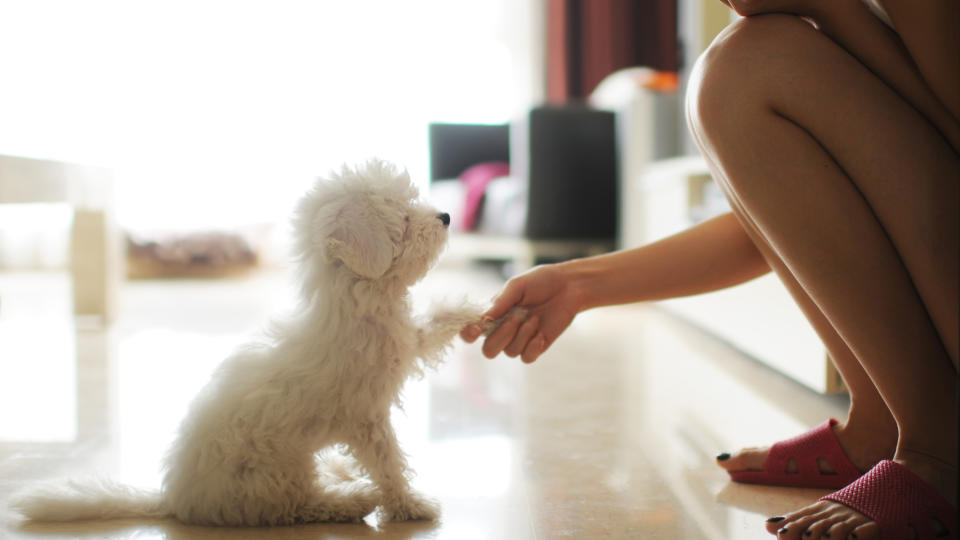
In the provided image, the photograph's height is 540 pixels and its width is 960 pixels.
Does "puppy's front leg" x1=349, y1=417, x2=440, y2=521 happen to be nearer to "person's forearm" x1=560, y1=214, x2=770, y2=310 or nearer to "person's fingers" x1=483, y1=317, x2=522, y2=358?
"person's fingers" x1=483, y1=317, x2=522, y2=358

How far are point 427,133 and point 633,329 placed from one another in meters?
3.37

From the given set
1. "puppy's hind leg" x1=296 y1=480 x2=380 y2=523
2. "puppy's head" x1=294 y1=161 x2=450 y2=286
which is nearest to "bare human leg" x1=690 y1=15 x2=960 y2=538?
"puppy's head" x1=294 y1=161 x2=450 y2=286

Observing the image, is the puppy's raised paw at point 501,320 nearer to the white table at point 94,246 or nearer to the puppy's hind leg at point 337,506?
the puppy's hind leg at point 337,506

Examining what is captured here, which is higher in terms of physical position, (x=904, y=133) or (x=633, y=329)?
(x=904, y=133)

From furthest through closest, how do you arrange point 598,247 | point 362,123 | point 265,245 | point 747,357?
point 362,123 < point 265,245 < point 598,247 < point 747,357

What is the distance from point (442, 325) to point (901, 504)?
22.9 inches

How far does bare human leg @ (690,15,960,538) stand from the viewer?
85cm

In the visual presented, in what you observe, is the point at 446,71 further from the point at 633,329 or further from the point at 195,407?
the point at 195,407

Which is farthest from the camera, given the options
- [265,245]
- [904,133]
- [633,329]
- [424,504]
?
[265,245]

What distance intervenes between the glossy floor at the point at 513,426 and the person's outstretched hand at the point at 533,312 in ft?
0.32

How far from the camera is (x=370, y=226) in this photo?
0.91 meters

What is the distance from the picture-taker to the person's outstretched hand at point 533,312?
43.3 inches

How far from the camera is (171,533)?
946 millimetres

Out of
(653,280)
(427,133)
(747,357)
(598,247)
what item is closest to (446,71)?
(427,133)
